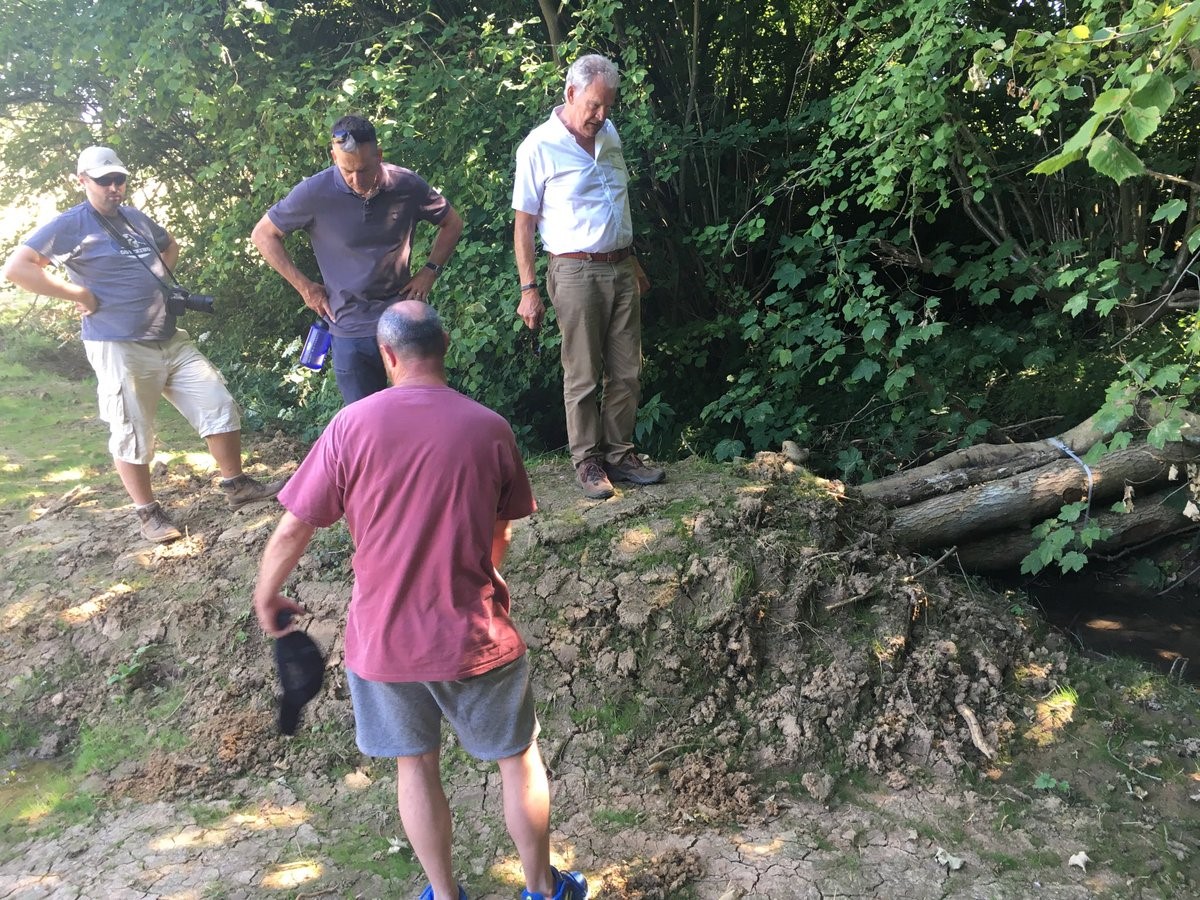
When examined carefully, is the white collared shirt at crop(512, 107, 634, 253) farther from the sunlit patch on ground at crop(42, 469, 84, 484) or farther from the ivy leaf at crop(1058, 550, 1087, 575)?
the sunlit patch on ground at crop(42, 469, 84, 484)

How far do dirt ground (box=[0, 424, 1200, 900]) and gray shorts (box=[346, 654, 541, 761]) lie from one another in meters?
0.79

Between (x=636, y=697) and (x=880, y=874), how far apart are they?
115 centimetres

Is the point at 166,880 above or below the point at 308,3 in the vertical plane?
below

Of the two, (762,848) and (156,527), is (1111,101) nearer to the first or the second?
(762,848)

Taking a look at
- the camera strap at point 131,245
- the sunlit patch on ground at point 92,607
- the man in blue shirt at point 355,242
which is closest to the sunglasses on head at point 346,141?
the man in blue shirt at point 355,242

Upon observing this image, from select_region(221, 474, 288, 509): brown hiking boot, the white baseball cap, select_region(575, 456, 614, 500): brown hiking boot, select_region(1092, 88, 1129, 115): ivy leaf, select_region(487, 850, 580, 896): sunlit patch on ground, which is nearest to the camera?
select_region(1092, 88, 1129, 115): ivy leaf

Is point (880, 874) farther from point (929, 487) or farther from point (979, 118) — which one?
point (979, 118)

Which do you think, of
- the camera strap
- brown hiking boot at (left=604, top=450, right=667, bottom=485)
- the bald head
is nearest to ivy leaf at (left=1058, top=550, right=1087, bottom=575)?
brown hiking boot at (left=604, top=450, right=667, bottom=485)

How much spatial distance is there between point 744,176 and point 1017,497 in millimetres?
3236

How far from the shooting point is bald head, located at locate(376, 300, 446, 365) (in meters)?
2.24

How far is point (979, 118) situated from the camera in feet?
17.8

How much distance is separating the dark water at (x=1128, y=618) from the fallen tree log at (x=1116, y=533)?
0.27 metres

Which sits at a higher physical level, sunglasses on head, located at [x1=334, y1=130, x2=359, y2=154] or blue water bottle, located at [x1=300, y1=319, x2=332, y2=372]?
sunglasses on head, located at [x1=334, y1=130, x2=359, y2=154]

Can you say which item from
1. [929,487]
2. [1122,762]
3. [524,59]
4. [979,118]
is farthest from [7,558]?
[979,118]
